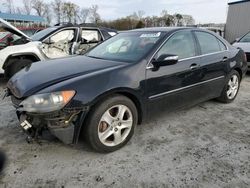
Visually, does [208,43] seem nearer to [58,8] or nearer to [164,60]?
[164,60]

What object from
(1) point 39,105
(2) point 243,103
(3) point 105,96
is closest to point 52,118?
(1) point 39,105

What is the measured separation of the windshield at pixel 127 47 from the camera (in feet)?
10.7

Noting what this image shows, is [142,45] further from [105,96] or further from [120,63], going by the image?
[105,96]

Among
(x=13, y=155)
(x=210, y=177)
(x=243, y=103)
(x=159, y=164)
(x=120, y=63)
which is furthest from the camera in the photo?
(x=243, y=103)

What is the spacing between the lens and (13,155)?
2.82m

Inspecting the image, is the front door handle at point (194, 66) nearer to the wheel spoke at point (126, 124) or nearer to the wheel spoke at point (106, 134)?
the wheel spoke at point (126, 124)

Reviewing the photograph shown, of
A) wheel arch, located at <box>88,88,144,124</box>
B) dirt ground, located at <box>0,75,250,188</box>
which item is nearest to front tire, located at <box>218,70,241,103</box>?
dirt ground, located at <box>0,75,250,188</box>

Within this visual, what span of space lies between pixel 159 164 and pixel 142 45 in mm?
1682

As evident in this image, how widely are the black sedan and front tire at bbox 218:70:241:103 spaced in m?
0.35

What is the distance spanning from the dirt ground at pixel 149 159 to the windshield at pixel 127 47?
111cm

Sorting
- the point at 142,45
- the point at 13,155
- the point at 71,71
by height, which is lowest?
the point at 13,155

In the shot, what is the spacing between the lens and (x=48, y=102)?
2.44 m

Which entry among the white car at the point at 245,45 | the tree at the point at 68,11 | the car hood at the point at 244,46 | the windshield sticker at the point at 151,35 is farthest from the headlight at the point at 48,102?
the tree at the point at 68,11

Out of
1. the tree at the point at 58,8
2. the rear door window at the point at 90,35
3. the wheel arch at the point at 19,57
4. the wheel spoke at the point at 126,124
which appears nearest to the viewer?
the wheel spoke at the point at 126,124
